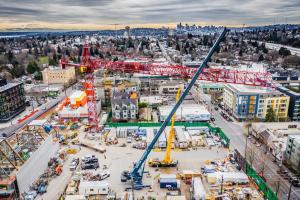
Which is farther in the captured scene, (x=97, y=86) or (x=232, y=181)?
(x=97, y=86)

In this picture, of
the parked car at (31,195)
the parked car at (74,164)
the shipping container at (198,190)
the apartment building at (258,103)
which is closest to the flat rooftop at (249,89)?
the apartment building at (258,103)

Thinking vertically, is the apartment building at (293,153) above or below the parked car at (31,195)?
above

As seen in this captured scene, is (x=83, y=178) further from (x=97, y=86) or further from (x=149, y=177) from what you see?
(x=97, y=86)

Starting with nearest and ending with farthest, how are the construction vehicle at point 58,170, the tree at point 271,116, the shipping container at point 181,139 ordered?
the construction vehicle at point 58,170
the shipping container at point 181,139
the tree at point 271,116

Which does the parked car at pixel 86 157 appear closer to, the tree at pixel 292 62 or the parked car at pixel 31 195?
the parked car at pixel 31 195

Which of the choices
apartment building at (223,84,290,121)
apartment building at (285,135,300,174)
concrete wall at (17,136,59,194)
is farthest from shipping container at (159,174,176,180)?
apartment building at (223,84,290,121)

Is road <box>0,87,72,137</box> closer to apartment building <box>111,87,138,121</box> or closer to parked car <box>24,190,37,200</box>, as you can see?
apartment building <box>111,87,138,121</box>

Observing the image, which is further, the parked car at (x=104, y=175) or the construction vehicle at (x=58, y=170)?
the construction vehicle at (x=58, y=170)

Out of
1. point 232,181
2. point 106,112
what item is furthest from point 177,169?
point 106,112
